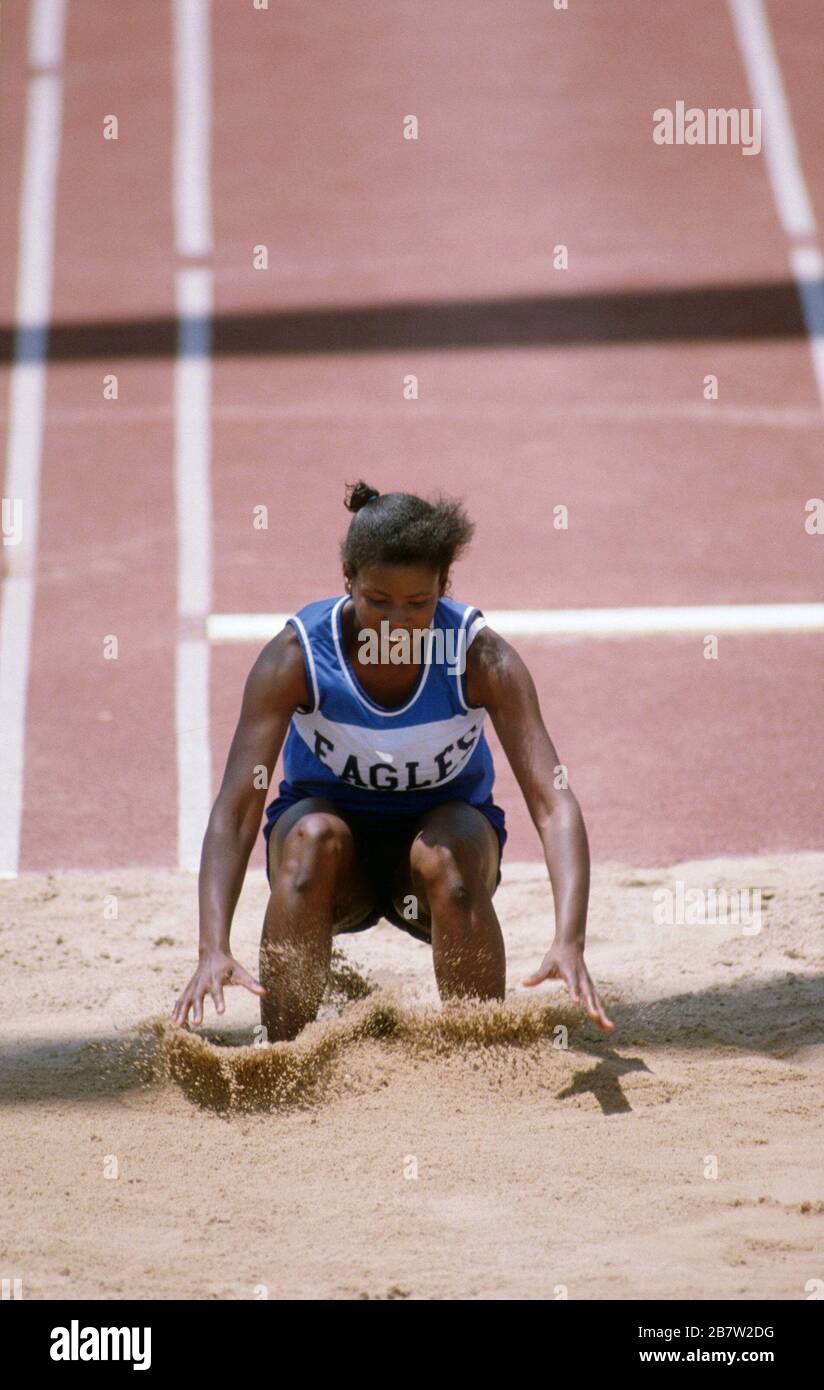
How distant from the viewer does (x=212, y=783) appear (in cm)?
529

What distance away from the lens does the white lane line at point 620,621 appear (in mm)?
6066

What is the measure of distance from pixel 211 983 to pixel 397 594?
854mm

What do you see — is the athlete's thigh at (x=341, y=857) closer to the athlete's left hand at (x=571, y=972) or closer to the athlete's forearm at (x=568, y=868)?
the athlete's forearm at (x=568, y=868)

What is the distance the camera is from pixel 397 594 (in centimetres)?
325

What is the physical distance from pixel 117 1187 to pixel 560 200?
728 centimetres

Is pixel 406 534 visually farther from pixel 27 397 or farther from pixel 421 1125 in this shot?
pixel 27 397

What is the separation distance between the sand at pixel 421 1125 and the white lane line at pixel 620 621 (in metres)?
1.80

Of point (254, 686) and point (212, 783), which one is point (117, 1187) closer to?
point (254, 686)

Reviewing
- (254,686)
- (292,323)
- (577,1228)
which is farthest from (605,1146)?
(292,323)

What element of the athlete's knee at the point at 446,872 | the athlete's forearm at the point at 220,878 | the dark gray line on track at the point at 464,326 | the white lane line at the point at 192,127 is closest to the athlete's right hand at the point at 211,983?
the athlete's forearm at the point at 220,878

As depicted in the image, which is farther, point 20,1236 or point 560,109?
point 560,109

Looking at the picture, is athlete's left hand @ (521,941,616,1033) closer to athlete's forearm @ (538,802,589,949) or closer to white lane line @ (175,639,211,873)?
athlete's forearm @ (538,802,589,949)

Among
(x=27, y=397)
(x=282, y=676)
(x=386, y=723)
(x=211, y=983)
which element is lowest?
(x=211, y=983)

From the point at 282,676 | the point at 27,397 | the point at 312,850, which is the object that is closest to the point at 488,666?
the point at 282,676
